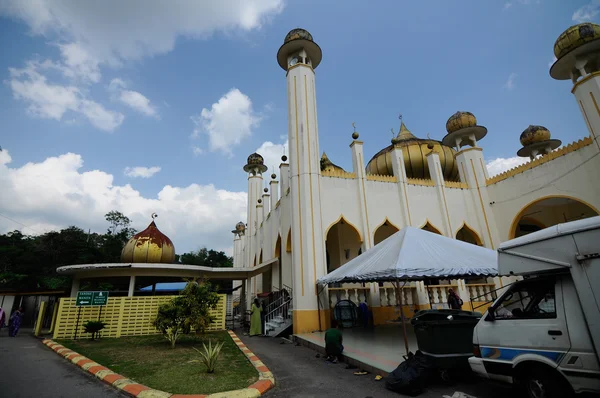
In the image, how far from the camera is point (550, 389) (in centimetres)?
334

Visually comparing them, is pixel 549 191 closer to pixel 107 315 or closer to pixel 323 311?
pixel 323 311

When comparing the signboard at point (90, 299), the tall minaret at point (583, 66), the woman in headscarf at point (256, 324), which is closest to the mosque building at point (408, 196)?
the tall minaret at point (583, 66)

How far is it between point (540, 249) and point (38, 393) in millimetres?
7062

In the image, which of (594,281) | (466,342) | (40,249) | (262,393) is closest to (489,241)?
(466,342)

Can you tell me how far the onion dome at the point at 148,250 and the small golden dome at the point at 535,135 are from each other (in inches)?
790

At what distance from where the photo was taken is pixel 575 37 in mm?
11414

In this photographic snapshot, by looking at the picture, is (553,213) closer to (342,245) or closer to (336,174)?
(342,245)

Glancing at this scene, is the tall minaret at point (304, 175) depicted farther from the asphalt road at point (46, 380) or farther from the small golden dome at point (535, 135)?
the small golden dome at point (535, 135)

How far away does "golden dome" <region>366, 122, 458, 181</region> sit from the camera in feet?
60.5

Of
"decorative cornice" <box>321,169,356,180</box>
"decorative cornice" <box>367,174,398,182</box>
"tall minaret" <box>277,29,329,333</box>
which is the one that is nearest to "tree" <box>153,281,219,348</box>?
"tall minaret" <box>277,29,329,333</box>

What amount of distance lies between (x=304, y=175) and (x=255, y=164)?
11202 millimetres

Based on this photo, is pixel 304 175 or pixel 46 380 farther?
pixel 304 175

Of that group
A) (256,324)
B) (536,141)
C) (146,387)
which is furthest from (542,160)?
(146,387)

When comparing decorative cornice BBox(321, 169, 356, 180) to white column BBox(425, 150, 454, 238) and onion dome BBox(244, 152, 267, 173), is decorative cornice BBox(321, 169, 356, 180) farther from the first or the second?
onion dome BBox(244, 152, 267, 173)
